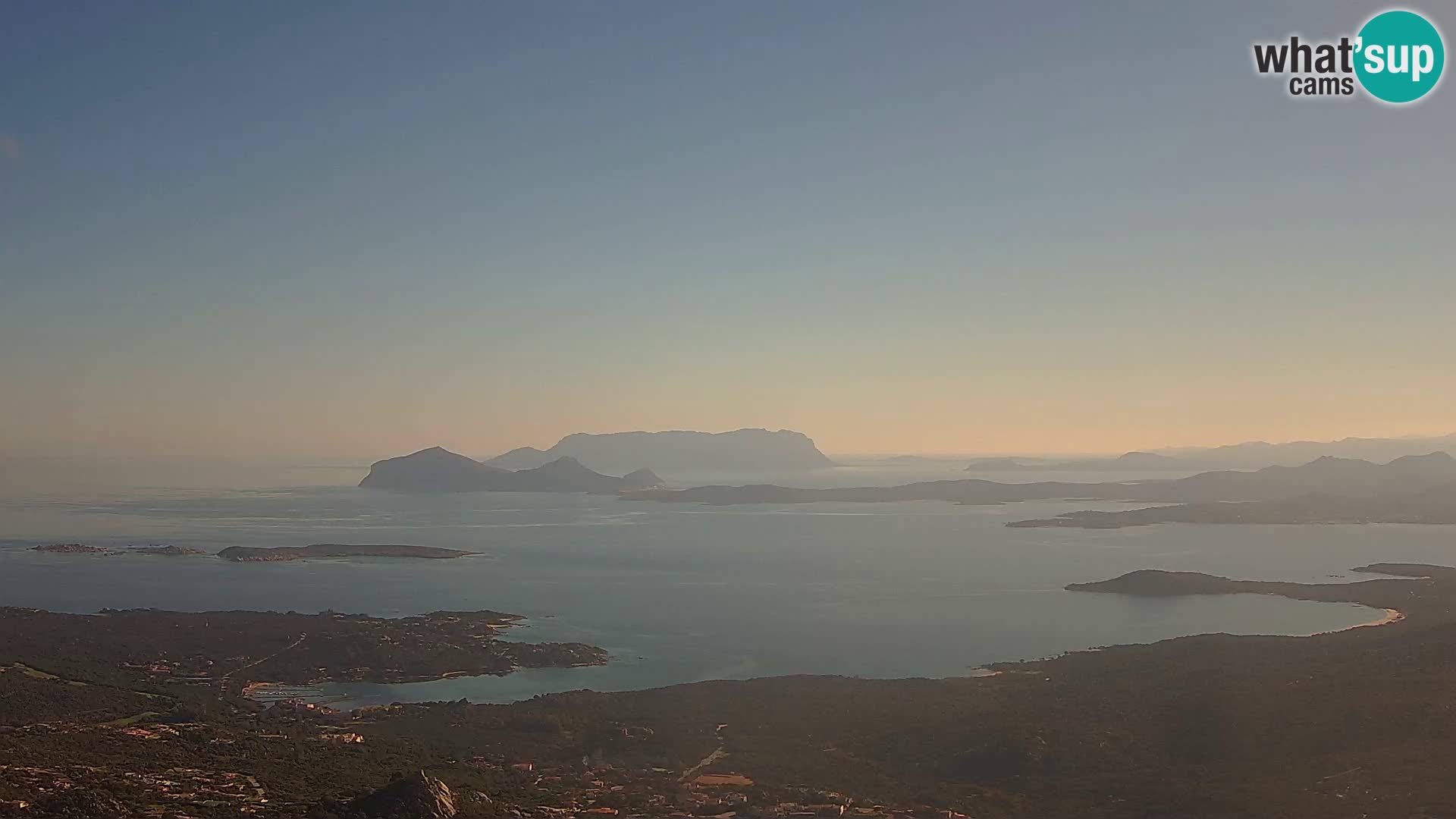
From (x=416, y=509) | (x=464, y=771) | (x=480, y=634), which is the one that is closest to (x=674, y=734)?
(x=464, y=771)

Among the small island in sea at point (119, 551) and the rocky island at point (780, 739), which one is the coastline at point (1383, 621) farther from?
the small island in sea at point (119, 551)

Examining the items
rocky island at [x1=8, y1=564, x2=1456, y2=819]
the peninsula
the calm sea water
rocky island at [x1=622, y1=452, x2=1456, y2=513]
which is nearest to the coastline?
the calm sea water

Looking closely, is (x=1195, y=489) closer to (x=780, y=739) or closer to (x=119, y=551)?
(x=780, y=739)

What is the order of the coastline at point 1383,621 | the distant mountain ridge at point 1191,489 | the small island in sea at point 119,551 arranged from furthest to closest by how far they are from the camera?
the distant mountain ridge at point 1191,489, the small island in sea at point 119,551, the coastline at point 1383,621

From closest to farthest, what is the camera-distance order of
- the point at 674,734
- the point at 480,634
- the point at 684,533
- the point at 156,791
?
the point at 156,791 → the point at 674,734 → the point at 480,634 → the point at 684,533

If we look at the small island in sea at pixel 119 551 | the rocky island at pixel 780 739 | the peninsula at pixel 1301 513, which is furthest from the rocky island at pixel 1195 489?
the rocky island at pixel 780 739

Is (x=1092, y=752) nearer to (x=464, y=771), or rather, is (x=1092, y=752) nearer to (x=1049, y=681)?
(x=1049, y=681)

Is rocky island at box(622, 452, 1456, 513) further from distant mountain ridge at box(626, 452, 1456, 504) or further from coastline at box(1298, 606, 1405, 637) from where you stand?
coastline at box(1298, 606, 1405, 637)
